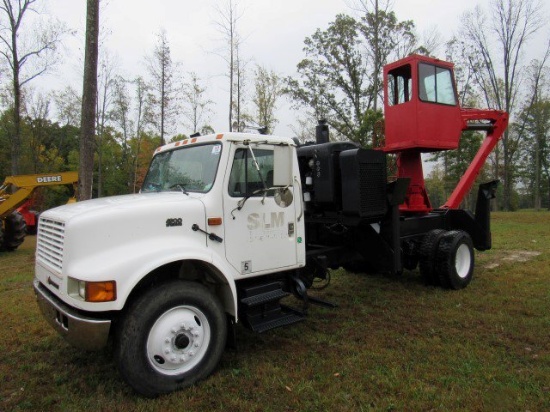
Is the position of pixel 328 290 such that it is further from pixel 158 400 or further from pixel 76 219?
pixel 76 219

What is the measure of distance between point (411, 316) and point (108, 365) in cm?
379

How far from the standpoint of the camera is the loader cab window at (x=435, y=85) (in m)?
6.61

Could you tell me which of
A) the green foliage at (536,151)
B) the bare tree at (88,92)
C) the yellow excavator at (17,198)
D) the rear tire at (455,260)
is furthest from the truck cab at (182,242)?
the green foliage at (536,151)

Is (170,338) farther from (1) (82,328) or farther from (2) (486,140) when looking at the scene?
(2) (486,140)

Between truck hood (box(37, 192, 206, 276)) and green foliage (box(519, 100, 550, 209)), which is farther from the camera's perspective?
green foliage (box(519, 100, 550, 209))

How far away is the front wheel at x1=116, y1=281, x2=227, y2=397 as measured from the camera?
326 centimetres

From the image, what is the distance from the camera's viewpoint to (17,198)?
12.0 m

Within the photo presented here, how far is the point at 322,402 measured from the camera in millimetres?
3307

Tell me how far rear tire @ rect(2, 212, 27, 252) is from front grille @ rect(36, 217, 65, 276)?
10351 millimetres

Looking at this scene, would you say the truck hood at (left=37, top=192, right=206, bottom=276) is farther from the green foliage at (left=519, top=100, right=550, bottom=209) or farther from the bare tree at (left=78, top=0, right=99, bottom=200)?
the green foliage at (left=519, top=100, right=550, bottom=209)

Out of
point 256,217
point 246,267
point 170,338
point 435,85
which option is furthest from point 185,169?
point 435,85

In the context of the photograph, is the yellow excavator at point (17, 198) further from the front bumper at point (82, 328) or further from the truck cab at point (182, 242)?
the front bumper at point (82, 328)

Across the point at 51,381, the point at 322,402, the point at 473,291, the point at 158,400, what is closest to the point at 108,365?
the point at 51,381

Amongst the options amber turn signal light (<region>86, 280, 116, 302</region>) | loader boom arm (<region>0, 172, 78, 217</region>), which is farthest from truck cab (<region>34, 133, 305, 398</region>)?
loader boom arm (<region>0, 172, 78, 217</region>)
